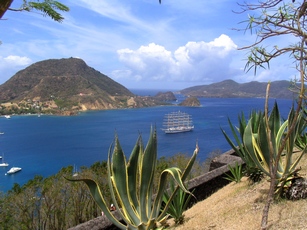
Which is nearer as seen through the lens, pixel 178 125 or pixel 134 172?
pixel 134 172

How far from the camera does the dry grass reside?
3129 mm

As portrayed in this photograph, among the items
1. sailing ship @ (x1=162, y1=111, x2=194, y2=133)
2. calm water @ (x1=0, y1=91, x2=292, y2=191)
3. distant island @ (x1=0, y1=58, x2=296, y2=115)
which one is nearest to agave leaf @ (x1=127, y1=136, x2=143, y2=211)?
calm water @ (x1=0, y1=91, x2=292, y2=191)

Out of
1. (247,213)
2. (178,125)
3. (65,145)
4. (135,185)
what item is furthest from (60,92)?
(135,185)

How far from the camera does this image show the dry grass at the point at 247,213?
123 inches

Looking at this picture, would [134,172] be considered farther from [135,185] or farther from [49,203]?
[49,203]

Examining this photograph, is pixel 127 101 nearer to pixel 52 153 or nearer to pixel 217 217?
pixel 52 153

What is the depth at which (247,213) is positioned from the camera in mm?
3645

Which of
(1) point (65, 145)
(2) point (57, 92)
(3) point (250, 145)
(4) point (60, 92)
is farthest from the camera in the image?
(4) point (60, 92)

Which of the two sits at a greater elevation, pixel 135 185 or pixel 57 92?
pixel 57 92

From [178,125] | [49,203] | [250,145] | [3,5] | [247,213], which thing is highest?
[3,5]

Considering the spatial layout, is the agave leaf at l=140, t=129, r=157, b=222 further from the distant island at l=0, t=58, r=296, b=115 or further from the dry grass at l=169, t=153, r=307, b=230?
the distant island at l=0, t=58, r=296, b=115

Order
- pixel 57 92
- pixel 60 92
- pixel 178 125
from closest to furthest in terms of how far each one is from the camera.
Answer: pixel 178 125 < pixel 57 92 < pixel 60 92

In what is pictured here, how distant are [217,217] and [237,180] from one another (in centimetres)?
213

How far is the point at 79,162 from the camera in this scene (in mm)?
38500
